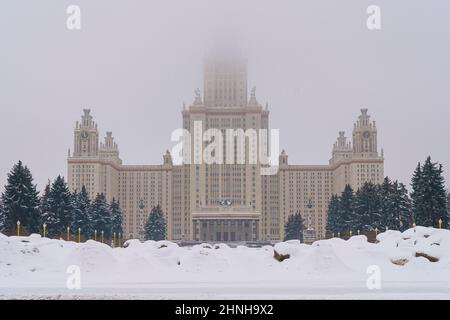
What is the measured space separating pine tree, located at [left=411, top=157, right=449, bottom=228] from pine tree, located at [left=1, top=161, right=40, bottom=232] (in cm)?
3918

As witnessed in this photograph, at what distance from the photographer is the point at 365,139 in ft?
602

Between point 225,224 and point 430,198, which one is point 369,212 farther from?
point 225,224

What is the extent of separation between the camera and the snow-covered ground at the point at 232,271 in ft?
74.1

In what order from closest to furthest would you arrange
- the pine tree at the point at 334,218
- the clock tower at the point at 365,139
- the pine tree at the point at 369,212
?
the pine tree at the point at 369,212
the pine tree at the point at 334,218
the clock tower at the point at 365,139

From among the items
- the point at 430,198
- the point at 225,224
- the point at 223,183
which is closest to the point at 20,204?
the point at 430,198

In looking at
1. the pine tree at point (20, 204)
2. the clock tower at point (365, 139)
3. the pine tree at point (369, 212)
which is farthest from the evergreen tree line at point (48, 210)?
the clock tower at point (365, 139)

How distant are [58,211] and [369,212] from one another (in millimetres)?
39407

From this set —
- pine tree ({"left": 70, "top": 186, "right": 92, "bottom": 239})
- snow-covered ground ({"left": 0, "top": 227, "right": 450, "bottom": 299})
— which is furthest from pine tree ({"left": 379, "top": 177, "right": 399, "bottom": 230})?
snow-covered ground ({"left": 0, "top": 227, "right": 450, "bottom": 299})

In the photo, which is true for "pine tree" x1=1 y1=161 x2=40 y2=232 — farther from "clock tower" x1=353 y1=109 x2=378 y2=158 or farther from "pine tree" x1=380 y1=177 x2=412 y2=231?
"clock tower" x1=353 y1=109 x2=378 y2=158

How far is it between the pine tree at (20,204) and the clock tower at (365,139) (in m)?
128

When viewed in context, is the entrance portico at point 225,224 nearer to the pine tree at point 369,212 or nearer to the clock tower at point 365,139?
the clock tower at point 365,139

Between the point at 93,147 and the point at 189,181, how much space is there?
3083 centimetres

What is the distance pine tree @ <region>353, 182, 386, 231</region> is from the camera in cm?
8544
